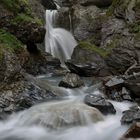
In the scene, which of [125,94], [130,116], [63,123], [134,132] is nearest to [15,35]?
[125,94]

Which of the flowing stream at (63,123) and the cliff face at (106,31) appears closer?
the flowing stream at (63,123)

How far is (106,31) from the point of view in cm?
1855

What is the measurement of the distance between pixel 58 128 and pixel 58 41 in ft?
32.4

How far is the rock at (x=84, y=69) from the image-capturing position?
14.5 meters

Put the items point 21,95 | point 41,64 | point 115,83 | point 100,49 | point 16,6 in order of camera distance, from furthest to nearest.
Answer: point 100,49 < point 41,64 < point 16,6 < point 115,83 < point 21,95

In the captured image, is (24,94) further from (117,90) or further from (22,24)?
(22,24)

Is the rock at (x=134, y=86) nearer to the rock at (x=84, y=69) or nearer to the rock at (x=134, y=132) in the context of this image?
the rock at (x=134, y=132)

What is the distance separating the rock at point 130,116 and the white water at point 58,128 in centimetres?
19

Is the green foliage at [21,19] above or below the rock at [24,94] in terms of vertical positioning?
above

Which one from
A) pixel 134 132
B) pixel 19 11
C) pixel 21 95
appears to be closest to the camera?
pixel 134 132

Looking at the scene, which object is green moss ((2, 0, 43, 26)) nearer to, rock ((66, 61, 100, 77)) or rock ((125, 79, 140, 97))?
rock ((66, 61, 100, 77))

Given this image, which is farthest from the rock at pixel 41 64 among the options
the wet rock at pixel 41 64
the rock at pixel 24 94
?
the rock at pixel 24 94

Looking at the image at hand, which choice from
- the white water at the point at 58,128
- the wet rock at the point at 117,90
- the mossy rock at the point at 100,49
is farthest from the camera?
the mossy rock at the point at 100,49

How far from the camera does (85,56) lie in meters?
15.7
